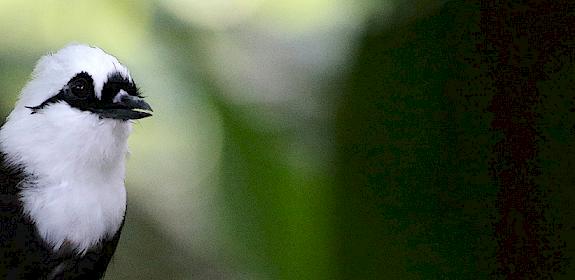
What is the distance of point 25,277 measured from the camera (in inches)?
26.3

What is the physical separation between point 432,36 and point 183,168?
48 cm

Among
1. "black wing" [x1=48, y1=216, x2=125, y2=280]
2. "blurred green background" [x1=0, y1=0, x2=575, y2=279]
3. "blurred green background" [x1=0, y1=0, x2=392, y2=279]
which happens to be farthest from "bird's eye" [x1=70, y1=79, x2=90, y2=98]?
"blurred green background" [x1=0, y1=0, x2=575, y2=279]

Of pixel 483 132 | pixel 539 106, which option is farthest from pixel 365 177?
pixel 539 106

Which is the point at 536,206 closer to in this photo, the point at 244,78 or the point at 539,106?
the point at 539,106

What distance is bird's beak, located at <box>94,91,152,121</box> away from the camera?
666 mm

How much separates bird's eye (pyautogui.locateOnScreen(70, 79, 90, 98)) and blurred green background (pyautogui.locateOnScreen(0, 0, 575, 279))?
0.47 metres

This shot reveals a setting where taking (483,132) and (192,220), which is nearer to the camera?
(192,220)

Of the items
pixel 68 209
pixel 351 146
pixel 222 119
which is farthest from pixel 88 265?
pixel 351 146

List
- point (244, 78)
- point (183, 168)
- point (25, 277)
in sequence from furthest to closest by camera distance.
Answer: point (244, 78) < point (183, 168) < point (25, 277)

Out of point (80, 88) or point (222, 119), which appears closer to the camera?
point (80, 88)

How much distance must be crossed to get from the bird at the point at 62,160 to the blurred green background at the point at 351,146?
0.45 meters

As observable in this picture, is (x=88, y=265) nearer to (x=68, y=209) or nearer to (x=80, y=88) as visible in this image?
(x=68, y=209)

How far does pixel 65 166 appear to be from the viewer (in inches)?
26.5

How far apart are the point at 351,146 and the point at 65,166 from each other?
2.22ft
